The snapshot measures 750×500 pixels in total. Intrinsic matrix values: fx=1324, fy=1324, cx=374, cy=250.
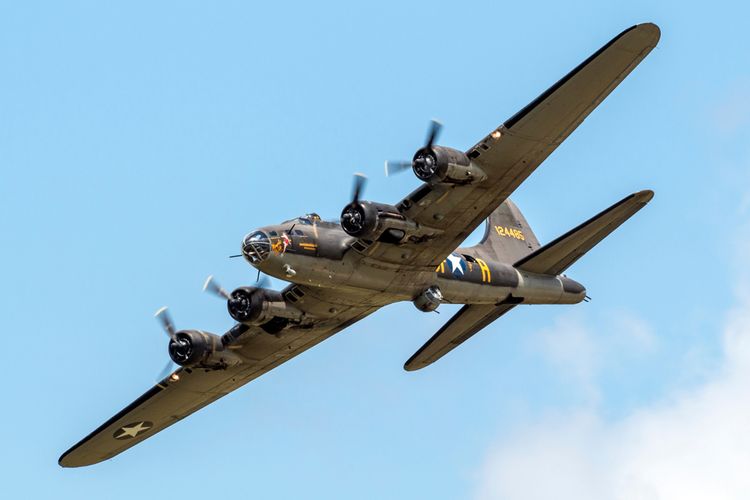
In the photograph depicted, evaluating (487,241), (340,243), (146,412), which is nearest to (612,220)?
(487,241)

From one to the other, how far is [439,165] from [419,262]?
429 cm

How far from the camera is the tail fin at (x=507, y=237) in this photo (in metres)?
42.9

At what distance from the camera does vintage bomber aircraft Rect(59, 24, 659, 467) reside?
113 ft

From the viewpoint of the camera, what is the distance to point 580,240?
133ft

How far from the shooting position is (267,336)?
134ft

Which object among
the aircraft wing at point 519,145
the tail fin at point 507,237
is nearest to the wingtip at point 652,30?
the aircraft wing at point 519,145

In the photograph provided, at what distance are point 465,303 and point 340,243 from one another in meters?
5.97

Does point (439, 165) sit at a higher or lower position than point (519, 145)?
lower

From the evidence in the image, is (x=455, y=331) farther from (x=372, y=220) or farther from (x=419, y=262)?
(x=372, y=220)

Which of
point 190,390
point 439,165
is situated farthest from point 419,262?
point 190,390

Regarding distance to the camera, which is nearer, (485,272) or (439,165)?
(439,165)

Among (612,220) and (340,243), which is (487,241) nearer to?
(612,220)

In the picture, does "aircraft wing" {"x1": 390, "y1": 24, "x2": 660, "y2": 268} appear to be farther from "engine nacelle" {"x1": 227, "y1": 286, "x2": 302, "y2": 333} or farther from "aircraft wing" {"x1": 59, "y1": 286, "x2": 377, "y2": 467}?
"aircraft wing" {"x1": 59, "y1": 286, "x2": 377, "y2": 467}

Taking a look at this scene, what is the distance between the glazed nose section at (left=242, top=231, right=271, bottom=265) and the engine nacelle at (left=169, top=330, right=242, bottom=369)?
602 cm
